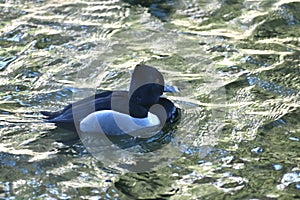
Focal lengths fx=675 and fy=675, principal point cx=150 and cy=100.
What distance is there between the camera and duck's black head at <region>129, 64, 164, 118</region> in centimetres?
823

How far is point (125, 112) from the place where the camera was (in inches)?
323

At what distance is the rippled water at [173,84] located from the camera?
725cm

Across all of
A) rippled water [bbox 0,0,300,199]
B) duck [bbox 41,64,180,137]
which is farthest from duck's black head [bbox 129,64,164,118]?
rippled water [bbox 0,0,300,199]

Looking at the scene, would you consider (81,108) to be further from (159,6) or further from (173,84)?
(159,6)

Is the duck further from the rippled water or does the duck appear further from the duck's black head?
the rippled water

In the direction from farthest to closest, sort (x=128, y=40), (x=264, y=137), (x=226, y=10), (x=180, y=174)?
(x=226, y=10)
(x=128, y=40)
(x=264, y=137)
(x=180, y=174)

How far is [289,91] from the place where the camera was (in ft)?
30.3

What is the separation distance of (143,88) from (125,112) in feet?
1.24

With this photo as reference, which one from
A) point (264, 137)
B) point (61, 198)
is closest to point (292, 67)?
point (264, 137)

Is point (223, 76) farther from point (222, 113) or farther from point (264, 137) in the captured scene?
point (264, 137)

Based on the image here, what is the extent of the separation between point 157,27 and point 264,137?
154 inches

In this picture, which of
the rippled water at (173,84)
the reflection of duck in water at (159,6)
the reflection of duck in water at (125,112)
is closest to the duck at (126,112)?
the reflection of duck in water at (125,112)

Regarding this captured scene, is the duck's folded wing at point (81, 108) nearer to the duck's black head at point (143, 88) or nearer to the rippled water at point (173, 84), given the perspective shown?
the rippled water at point (173, 84)

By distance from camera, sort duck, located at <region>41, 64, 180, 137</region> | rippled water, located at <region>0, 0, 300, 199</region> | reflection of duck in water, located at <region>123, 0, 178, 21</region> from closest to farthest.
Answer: rippled water, located at <region>0, 0, 300, 199</region>
duck, located at <region>41, 64, 180, 137</region>
reflection of duck in water, located at <region>123, 0, 178, 21</region>
